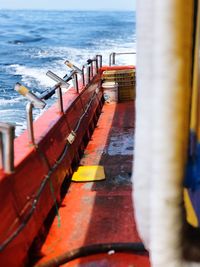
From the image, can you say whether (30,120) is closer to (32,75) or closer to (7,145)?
(7,145)

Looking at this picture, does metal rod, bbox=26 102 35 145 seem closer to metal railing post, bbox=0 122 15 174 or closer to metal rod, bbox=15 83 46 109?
metal rod, bbox=15 83 46 109

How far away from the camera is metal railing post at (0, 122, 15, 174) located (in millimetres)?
2166

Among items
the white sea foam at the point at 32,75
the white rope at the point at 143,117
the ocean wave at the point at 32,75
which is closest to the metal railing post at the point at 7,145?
the white rope at the point at 143,117

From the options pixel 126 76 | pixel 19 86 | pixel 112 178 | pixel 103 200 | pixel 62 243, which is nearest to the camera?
pixel 19 86

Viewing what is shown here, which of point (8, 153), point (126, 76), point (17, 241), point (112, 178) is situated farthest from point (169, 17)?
point (126, 76)

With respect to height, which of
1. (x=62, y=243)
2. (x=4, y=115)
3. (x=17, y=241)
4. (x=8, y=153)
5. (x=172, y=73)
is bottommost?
(x=4, y=115)

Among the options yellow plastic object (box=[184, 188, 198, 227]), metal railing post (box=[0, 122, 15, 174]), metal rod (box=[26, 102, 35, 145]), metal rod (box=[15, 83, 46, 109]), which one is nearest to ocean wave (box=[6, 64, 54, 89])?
metal rod (box=[26, 102, 35, 145])

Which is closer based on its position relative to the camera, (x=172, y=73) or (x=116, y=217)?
(x=172, y=73)

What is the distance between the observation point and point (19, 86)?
272cm

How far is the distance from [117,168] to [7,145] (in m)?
2.92

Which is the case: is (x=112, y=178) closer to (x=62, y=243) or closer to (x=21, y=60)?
(x=62, y=243)

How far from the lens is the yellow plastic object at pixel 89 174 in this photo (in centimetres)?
461

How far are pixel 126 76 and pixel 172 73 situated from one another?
334 inches

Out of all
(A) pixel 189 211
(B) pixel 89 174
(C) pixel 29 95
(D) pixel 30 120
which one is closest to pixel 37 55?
(B) pixel 89 174
